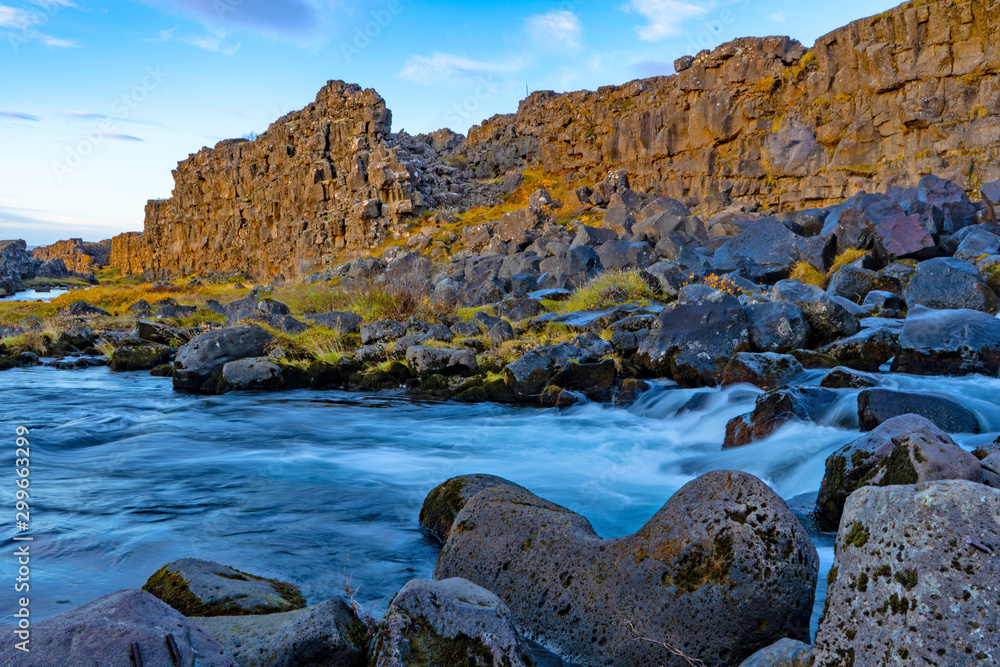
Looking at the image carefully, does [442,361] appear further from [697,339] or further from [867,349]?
[867,349]

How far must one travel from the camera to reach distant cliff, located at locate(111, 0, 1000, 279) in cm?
2883

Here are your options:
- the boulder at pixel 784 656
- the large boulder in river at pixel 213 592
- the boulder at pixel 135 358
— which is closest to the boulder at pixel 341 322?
the boulder at pixel 135 358

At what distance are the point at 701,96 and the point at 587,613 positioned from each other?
1545 inches

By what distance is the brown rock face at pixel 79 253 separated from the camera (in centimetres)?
11012

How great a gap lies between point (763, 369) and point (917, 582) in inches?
281

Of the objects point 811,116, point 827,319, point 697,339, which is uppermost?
point 811,116

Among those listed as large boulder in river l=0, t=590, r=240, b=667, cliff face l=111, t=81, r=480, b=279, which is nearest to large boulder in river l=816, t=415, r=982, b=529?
large boulder in river l=0, t=590, r=240, b=667

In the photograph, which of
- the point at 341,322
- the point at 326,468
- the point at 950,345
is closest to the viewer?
the point at 326,468

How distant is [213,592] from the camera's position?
136 inches

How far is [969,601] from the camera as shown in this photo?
80.6 inches

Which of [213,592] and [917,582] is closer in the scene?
[917,582]

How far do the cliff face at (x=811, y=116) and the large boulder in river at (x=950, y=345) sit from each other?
931 inches

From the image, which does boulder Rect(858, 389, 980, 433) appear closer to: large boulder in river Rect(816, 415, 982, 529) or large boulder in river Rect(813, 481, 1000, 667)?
large boulder in river Rect(816, 415, 982, 529)

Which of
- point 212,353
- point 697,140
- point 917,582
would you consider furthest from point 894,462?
point 697,140
